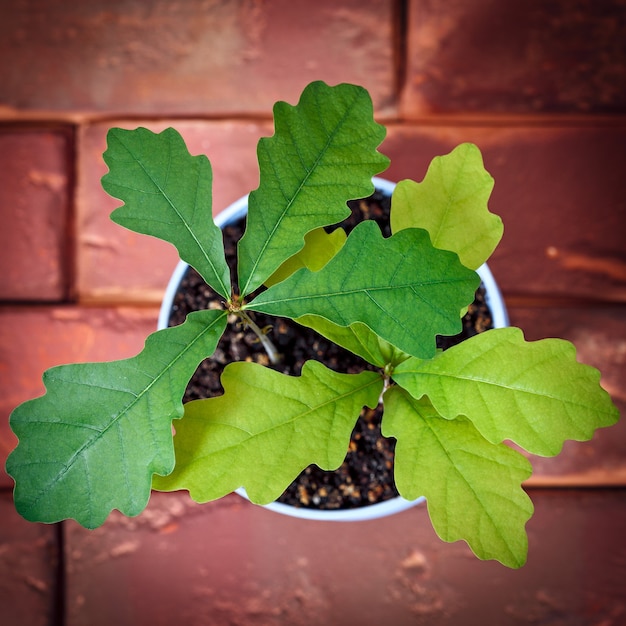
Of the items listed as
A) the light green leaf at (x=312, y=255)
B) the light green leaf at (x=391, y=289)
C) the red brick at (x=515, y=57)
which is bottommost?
the light green leaf at (x=391, y=289)

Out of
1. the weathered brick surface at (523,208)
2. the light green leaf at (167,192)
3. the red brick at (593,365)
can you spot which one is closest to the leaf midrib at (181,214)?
the light green leaf at (167,192)

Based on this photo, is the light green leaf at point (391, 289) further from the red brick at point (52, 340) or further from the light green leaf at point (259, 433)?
the red brick at point (52, 340)

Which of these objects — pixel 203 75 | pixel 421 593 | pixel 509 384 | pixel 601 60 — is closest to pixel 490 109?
pixel 601 60

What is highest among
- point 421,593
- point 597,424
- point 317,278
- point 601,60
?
point 601,60

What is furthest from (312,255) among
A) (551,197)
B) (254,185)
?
(551,197)

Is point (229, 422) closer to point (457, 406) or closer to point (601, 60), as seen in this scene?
point (457, 406)

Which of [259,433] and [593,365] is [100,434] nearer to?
[259,433]
